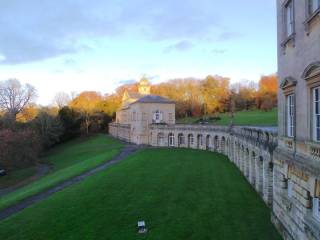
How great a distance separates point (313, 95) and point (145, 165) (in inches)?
963

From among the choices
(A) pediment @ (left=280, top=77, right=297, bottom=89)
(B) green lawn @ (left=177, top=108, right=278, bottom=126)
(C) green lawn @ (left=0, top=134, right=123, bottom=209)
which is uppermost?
(A) pediment @ (left=280, top=77, right=297, bottom=89)

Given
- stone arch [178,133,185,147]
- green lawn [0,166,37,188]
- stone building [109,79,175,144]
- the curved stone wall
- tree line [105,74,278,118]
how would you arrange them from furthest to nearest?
tree line [105,74,278,118] < stone building [109,79,175,144] < stone arch [178,133,185,147] < green lawn [0,166,37,188] < the curved stone wall

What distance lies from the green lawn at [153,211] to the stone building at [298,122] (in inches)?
99.7

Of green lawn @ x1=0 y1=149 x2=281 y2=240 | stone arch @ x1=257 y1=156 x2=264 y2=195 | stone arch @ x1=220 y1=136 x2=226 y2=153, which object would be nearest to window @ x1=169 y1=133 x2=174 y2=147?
stone arch @ x1=220 y1=136 x2=226 y2=153

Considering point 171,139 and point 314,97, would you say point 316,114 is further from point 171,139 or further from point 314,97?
point 171,139

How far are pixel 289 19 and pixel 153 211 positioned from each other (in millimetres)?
11744

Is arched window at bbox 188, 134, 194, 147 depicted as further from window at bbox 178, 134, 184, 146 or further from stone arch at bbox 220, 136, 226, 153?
stone arch at bbox 220, 136, 226, 153

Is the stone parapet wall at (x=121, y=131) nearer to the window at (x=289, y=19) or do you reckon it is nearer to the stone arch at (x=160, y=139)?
the stone arch at (x=160, y=139)

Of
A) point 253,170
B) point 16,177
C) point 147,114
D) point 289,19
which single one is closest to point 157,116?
point 147,114

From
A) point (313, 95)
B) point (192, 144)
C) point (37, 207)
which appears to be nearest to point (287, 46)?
point (313, 95)

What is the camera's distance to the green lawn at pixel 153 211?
15547 mm

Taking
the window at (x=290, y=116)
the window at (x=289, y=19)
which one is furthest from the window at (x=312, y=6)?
the window at (x=290, y=116)

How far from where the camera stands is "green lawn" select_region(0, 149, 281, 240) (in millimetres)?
15547

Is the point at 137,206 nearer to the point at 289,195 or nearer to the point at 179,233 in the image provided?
the point at 179,233
